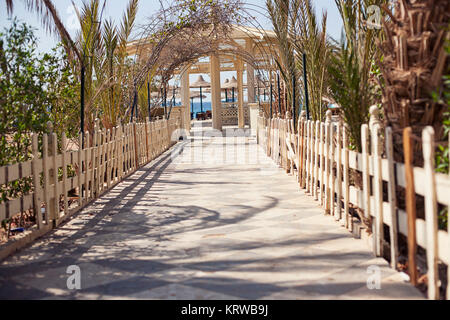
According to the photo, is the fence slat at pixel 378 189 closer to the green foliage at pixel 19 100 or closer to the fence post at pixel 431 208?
the fence post at pixel 431 208

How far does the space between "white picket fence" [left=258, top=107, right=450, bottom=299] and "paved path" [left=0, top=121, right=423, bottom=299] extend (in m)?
0.20

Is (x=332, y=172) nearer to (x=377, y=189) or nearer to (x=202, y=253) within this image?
(x=377, y=189)

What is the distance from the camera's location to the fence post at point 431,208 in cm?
271

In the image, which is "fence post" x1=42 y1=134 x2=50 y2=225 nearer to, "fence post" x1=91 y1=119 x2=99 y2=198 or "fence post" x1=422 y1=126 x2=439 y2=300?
"fence post" x1=91 y1=119 x2=99 y2=198

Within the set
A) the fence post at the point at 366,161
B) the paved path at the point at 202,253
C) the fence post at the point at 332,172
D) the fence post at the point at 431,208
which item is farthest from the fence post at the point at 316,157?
the fence post at the point at 431,208

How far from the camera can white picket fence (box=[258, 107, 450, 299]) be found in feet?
8.96

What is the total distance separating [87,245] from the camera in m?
4.45

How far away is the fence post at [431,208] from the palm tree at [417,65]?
0.77m

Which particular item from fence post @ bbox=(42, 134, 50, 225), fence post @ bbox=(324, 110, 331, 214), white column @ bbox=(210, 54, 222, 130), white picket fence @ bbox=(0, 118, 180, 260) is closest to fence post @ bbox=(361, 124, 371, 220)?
fence post @ bbox=(324, 110, 331, 214)
